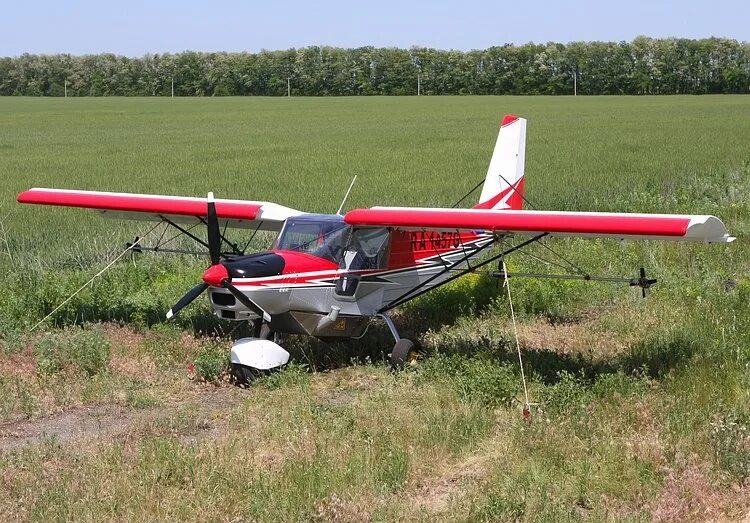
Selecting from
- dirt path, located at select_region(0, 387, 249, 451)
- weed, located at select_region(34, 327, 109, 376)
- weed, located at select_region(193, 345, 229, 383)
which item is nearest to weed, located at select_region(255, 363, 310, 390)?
dirt path, located at select_region(0, 387, 249, 451)

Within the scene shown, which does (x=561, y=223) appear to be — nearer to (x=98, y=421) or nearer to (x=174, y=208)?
(x=98, y=421)

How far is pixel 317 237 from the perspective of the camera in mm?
9977

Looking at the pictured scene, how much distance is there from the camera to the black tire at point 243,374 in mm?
9398

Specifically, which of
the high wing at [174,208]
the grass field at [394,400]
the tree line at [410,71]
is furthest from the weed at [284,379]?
the tree line at [410,71]

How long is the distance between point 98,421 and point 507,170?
6818mm

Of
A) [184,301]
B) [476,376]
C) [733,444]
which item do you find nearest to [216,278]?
[184,301]

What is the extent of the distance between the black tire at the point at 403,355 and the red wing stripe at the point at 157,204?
8.44 ft

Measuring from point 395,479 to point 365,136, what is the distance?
3874 centimetres

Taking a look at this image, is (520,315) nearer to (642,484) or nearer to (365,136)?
(642,484)

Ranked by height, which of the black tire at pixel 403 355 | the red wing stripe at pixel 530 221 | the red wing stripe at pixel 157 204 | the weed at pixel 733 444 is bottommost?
the black tire at pixel 403 355

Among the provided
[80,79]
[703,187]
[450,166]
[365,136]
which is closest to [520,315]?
[703,187]

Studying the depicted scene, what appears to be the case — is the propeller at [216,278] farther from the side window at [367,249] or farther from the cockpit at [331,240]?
the side window at [367,249]

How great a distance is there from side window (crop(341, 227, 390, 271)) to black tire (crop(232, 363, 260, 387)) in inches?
56.3

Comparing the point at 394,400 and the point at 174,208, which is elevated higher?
the point at 174,208
